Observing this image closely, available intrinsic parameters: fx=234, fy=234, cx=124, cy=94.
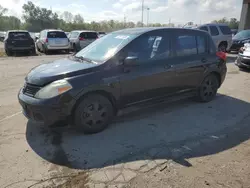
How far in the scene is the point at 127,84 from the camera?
4102mm

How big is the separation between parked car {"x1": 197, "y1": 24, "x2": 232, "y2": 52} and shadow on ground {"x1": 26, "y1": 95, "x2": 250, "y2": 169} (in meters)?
9.78

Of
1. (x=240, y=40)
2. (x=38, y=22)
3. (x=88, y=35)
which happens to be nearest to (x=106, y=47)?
(x=88, y=35)

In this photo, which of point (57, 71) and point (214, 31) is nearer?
point (57, 71)

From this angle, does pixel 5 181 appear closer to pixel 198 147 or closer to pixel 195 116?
pixel 198 147

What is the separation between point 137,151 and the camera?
11.2 feet

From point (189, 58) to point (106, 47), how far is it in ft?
6.03

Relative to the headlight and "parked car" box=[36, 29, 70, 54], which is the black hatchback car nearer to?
the headlight

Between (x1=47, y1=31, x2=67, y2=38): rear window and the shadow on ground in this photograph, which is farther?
(x1=47, y1=31, x2=67, y2=38): rear window

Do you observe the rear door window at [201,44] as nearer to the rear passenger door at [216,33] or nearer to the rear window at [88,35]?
the rear passenger door at [216,33]

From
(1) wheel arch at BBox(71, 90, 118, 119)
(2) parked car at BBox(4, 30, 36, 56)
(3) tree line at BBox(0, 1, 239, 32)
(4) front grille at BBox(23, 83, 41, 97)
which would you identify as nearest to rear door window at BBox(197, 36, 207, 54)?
(1) wheel arch at BBox(71, 90, 118, 119)

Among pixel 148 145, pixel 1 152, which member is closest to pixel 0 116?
pixel 1 152

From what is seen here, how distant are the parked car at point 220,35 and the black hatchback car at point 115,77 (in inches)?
360

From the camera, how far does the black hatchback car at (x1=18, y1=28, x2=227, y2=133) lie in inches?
142

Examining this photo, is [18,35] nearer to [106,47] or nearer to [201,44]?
[106,47]
